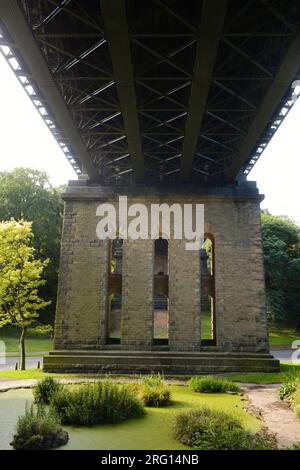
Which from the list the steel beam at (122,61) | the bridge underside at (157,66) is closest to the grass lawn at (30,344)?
the bridge underside at (157,66)

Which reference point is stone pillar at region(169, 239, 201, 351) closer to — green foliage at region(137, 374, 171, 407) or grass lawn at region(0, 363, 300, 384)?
grass lawn at region(0, 363, 300, 384)

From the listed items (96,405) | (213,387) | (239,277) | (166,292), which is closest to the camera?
(96,405)

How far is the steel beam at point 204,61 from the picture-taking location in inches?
289

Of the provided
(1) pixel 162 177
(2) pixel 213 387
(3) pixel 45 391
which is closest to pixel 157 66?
(1) pixel 162 177

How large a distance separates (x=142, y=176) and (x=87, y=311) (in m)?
6.13

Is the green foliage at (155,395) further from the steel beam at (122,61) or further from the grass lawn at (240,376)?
the steel beam at (122,61)

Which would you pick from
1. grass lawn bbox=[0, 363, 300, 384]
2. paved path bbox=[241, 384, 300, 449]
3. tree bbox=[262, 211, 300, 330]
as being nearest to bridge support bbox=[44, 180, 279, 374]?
grass lawn bbox=[0, 363, 300, 384]

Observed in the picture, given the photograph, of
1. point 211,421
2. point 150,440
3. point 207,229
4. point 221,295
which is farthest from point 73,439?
point 207,229

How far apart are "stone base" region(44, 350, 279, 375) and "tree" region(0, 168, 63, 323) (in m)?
21.8

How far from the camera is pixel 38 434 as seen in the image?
629 centimetres

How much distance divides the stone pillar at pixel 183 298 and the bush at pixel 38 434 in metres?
9.83

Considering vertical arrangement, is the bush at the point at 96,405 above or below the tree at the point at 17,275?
below

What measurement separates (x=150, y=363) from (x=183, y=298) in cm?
291

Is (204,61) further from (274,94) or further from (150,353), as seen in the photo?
(150,353)
